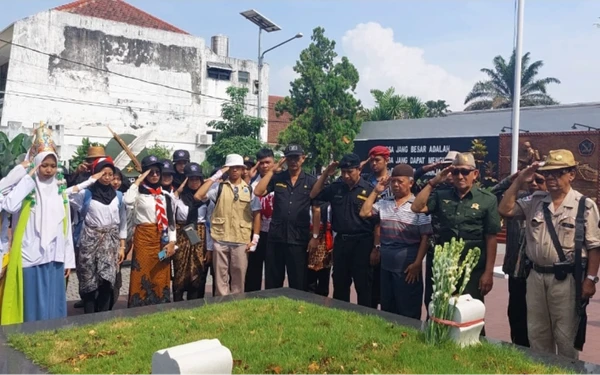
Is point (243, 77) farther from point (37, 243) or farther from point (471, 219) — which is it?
point (471, 219)

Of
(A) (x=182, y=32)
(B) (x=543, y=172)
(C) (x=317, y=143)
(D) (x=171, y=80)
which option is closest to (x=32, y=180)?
(B) (x=543, y=172)

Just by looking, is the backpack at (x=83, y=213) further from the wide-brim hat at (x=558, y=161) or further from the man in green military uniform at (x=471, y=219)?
the wide-brim hat at (x=558, y=161)

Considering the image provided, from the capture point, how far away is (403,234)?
5.16m

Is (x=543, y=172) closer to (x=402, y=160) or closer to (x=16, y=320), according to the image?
(x=16, y=320)

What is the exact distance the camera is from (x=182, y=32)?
101ft

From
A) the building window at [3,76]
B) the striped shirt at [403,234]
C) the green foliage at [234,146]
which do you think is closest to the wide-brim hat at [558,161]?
the striped shirt at [403,234]

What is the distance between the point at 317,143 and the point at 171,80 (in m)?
9.33

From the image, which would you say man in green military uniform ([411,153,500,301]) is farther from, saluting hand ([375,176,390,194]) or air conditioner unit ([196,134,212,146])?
air conditioner unit ([196,134,212,146])

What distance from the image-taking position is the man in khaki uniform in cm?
424

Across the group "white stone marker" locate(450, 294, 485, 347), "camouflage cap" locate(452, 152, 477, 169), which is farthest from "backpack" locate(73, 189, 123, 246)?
"white stone marker" locate(450, 294, 485, 347)

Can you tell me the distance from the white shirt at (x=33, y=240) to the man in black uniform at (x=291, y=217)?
190cm

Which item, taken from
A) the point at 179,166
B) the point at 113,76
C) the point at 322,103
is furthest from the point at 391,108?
the point at 179,166

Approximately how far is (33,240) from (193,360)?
10.5ft

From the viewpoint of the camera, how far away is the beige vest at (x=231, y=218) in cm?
623
